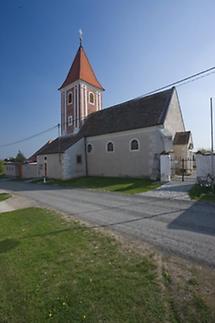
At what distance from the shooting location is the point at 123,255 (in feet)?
15.4

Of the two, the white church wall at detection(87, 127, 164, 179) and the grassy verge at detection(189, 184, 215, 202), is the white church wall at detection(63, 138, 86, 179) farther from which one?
the grassy verge at detection(189, 184, 215, 202)

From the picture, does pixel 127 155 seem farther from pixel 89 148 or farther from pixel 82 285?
pixel 82 285

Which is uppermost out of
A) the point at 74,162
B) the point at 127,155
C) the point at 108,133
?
the point at 108,133

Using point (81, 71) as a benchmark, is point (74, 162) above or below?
below

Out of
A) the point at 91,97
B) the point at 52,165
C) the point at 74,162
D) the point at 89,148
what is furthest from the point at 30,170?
the point at 91,97

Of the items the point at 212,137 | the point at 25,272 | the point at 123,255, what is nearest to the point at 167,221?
the point at 123,255

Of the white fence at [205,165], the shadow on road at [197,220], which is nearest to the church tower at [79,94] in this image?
the white fence at [205,165]

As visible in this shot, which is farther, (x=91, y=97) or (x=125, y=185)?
(x=91, y=97)

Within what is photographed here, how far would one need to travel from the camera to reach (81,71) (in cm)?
3028

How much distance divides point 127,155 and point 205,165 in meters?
9.00

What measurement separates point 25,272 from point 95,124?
24.5 meters

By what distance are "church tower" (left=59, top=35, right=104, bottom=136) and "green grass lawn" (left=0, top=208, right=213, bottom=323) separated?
2530 cm

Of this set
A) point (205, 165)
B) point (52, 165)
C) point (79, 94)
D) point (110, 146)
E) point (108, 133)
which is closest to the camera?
point (205, 165)

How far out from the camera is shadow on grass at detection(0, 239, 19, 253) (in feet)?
17.4
